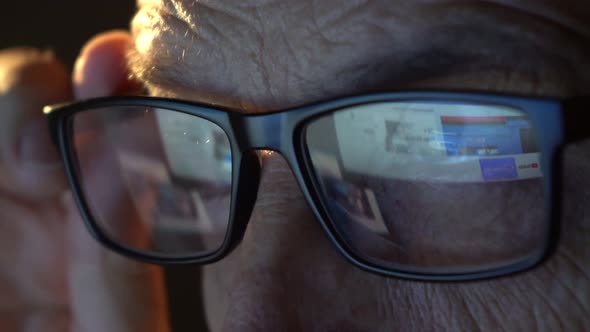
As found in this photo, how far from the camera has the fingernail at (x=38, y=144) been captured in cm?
123

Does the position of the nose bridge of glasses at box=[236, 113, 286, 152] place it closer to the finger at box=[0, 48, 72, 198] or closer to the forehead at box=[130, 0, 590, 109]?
the forehead at box=[130, 0, 590, 109]

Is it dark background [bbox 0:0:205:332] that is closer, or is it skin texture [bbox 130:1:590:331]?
skin texture [bbox 130:1:590:331]

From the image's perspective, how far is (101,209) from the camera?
1.24m

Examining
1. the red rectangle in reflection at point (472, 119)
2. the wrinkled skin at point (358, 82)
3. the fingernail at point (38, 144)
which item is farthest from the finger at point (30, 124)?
the red rectangle in reflection at point (472, 119)

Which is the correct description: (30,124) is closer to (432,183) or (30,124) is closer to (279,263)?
(279,263)

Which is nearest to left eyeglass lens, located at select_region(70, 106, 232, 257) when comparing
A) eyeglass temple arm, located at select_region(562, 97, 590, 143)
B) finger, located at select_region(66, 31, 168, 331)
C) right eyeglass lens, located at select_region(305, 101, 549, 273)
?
finger, located at select_region(66, 31, 168, 331)

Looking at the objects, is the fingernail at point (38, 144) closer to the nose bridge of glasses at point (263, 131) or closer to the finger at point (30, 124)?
the finger at point (30, 124)

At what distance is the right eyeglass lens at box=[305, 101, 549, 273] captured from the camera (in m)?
0.69

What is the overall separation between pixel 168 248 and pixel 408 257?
0.66 metres

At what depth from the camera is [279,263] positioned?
79 centimetres

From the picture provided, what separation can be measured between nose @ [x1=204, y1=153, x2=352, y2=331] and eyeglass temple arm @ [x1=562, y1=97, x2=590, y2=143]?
328 millimetres

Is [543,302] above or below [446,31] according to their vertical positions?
below

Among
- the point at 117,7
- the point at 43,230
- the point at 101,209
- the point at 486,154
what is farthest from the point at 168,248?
the point at 117,7

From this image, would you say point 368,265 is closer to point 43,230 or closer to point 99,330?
point 99,330
